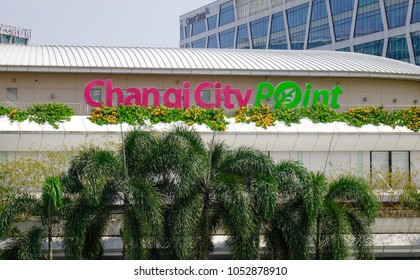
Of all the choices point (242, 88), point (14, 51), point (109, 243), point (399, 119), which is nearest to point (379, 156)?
point (399, 119)

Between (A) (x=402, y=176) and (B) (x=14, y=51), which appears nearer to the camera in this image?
(A) (x=402, y=176)

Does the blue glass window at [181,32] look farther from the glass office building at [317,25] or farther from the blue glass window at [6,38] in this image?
the blue glass window at [6,38]

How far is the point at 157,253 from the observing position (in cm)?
3164

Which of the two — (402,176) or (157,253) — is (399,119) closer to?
(402,176)

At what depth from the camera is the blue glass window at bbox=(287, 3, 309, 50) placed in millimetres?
124312

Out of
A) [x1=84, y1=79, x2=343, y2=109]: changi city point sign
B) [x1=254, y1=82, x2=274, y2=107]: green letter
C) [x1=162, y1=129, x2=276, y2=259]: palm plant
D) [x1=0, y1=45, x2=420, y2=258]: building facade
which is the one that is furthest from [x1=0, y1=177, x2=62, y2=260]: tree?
[x1=254, y1=82, x2=274, y2=107]: green letter

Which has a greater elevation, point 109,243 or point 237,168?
point 237,168

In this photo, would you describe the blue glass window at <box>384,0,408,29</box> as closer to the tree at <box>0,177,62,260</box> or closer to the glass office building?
the glass office building

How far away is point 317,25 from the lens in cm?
12106

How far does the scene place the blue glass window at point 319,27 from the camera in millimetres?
119438

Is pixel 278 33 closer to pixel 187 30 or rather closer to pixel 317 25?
pixel 317 25

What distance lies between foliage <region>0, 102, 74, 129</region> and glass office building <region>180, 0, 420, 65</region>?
227 feet

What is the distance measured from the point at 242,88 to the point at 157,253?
63.1 ft

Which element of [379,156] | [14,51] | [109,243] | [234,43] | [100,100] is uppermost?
[234,43]
